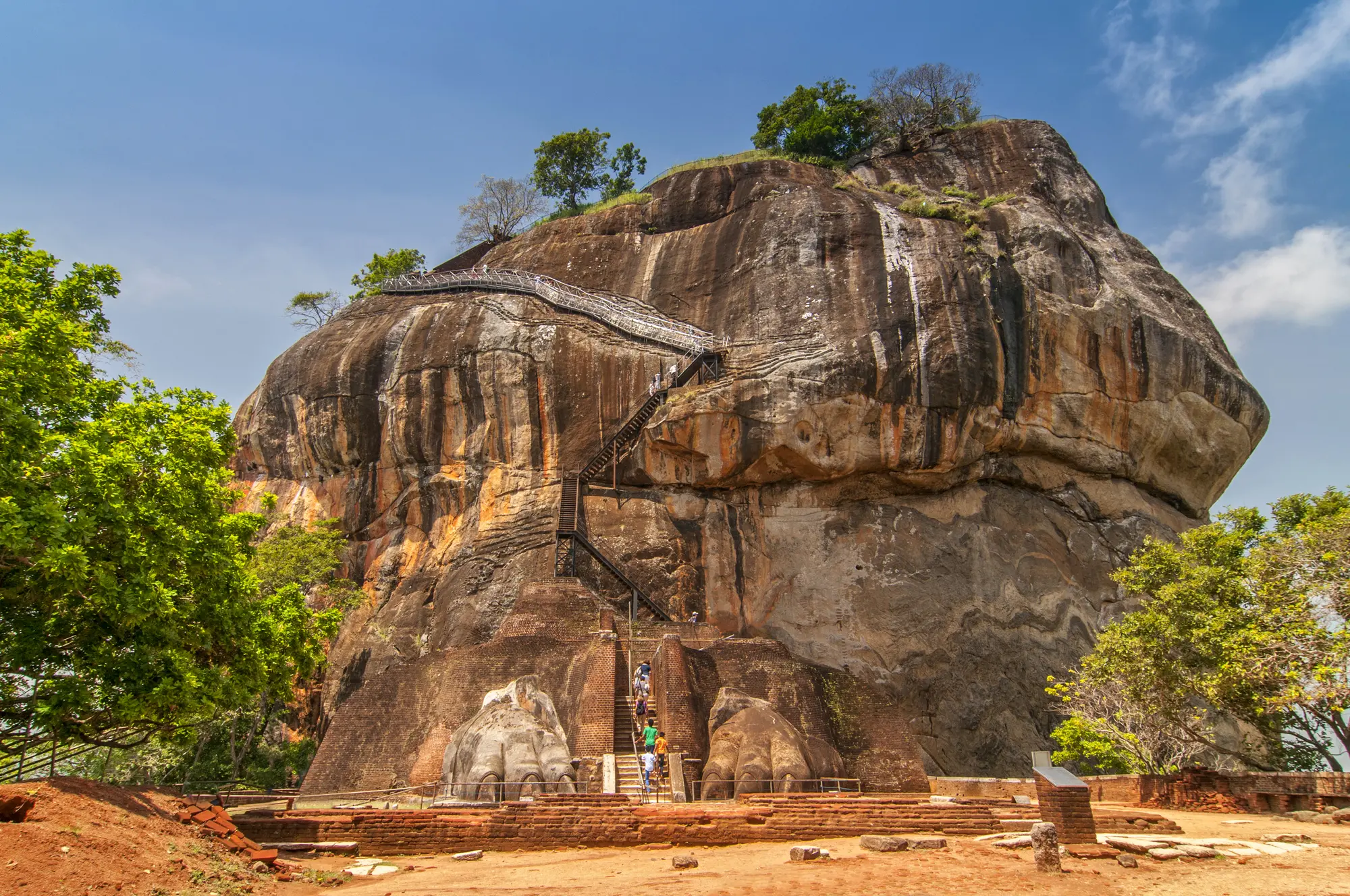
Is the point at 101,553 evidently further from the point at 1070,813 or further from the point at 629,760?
the point at 1070,813

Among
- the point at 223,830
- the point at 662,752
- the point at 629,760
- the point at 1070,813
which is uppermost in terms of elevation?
the point at 662,752

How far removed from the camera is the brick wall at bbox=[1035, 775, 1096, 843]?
10.4 m

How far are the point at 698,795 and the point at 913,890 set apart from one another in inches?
304

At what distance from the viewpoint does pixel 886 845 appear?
34.5 ft

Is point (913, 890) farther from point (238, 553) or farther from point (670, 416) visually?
point (670, 416)

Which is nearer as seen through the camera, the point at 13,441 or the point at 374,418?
the point at 13,441

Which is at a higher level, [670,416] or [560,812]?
[670,416]

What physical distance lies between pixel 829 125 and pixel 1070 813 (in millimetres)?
31505

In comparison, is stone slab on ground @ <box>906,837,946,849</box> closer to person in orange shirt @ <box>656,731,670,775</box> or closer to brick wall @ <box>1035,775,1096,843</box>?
brick wall @ <box>1035,775,1096,843</box>

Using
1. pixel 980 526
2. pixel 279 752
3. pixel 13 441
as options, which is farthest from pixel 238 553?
pixel 980 526

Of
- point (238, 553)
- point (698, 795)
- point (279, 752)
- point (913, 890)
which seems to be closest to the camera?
point (913, 890)

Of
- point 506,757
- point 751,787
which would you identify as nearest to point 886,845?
point 751,787

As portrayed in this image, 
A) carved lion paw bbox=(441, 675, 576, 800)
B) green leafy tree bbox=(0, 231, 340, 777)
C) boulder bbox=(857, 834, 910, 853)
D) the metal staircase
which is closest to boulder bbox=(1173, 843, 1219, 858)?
boulder bbox=(857, 834, 910, 853)

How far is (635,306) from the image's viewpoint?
29156 millimetres
